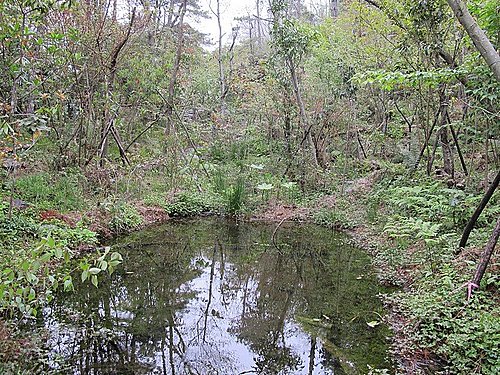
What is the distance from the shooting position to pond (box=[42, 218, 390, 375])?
359 centimetres

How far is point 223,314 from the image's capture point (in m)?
4.64

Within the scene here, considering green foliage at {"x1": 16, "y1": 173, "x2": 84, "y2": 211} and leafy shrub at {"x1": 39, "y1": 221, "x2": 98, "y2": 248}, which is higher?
green foliage at {"x1": 16, "y1": 173, "x2": 84, "y2": 211}

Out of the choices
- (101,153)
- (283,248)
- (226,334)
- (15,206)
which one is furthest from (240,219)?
(226,334)

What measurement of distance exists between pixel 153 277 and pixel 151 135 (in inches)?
280

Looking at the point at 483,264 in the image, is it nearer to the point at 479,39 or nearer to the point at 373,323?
the point at 373,323

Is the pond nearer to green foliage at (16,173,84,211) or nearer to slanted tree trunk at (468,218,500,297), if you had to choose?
slanted tree trunk at (468,218,500,297)

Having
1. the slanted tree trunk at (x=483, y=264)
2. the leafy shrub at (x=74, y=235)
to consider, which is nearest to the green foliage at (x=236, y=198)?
the leafy shrub at (x=74, y=235)

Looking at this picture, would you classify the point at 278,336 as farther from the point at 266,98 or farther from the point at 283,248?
the point at 266,98

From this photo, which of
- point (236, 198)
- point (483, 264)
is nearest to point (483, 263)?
point (483, 264)

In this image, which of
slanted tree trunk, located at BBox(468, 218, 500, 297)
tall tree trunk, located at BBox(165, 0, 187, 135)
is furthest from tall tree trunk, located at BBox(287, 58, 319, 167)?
slanted tree trunk, located at BBox(468, 218, 500, 297)

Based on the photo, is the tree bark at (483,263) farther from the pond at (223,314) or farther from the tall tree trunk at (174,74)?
the tall tree trunk at (174,74)

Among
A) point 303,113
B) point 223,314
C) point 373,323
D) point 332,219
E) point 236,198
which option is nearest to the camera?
point 373,323

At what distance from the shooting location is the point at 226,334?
4188mm

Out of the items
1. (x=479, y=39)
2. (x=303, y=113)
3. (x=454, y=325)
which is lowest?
(x=454, y=325)
